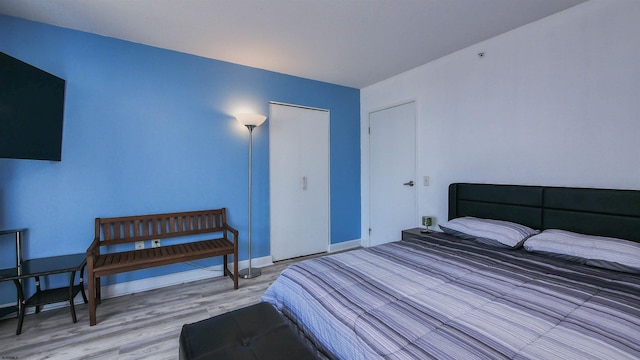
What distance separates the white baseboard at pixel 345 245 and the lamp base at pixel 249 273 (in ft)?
3.89

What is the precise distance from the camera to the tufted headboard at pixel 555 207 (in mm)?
1832

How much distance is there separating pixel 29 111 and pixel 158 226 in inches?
52.6

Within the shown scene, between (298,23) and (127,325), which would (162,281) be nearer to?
(127,325)

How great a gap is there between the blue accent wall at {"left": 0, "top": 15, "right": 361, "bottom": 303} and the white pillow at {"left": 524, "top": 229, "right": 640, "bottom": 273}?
8.98 ft

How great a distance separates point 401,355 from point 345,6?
7.35 ft

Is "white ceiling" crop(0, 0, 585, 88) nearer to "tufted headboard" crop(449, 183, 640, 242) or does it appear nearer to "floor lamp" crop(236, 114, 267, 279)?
"floor lamp" crop(236, 114, 267, 279)

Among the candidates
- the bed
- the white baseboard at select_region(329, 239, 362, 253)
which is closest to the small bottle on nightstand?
the bed

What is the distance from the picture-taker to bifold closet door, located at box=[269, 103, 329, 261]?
11.5 feet

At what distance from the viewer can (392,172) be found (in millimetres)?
3693

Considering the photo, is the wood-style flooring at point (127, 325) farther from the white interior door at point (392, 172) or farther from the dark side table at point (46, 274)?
the white interior door at point (392, 172)

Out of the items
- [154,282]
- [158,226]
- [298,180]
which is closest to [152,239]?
[158,226]

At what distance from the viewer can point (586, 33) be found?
2047mm

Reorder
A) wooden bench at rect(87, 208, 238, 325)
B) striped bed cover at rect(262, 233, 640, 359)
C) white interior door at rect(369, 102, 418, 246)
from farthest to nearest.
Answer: white interior door at rect(369, 102, 418, 246), wooden bench at rect(87, 208, 238, 325), striped bed cover at rect(262, 233, 640, 359)

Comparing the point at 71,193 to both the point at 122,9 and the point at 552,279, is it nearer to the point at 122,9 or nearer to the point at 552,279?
the point at 122,9
